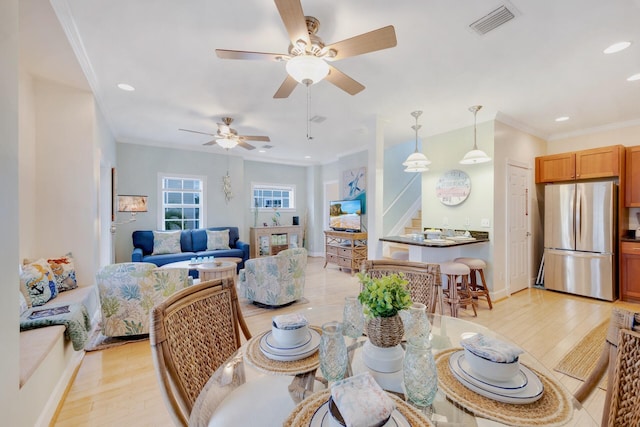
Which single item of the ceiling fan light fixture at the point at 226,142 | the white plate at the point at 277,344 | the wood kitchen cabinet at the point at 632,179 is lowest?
the white plate at the point at 277,344

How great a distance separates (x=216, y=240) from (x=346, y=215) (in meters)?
2.85

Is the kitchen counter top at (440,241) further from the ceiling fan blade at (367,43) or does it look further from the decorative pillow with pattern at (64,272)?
the decorative pillow with pattern at (64,272)

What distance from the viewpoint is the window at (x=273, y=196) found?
7344mm

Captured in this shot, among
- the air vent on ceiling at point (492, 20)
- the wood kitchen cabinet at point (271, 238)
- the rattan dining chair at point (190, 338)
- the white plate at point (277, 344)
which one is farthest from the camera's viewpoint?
the wood kitchen cabinet at point (271, 238)

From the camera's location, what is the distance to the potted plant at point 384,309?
0.98 m

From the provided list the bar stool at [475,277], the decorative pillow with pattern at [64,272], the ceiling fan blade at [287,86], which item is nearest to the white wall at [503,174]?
the bar stool at [475,277]

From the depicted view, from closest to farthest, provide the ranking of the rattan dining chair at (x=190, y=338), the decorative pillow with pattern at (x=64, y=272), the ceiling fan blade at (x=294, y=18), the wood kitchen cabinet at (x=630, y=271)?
the rattan dining chair at (x=190, y=338)
the ceiling fan blade at (x=294, y=18)
the decorative pillow with pattern at (x=64, y=272)
the wood kitchen cabinet at (x=630, y=271)

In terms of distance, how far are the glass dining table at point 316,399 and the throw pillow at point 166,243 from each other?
477 centimetres

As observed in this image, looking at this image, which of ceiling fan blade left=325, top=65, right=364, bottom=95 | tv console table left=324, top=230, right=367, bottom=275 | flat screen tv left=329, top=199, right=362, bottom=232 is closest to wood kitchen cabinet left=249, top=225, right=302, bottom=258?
flat screen tv left=329, top=199, right=362, bottom=232

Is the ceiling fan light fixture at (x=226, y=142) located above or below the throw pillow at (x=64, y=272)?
above

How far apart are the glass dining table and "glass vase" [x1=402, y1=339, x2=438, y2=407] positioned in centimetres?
4

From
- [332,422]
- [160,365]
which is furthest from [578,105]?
[160,365]

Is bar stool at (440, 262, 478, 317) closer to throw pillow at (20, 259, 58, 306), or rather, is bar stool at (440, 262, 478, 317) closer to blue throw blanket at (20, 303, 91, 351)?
blue throw blanket at (20, 303, 91, 351)

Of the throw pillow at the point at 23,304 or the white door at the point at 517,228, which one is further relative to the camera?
the white door at the point at 517,228
